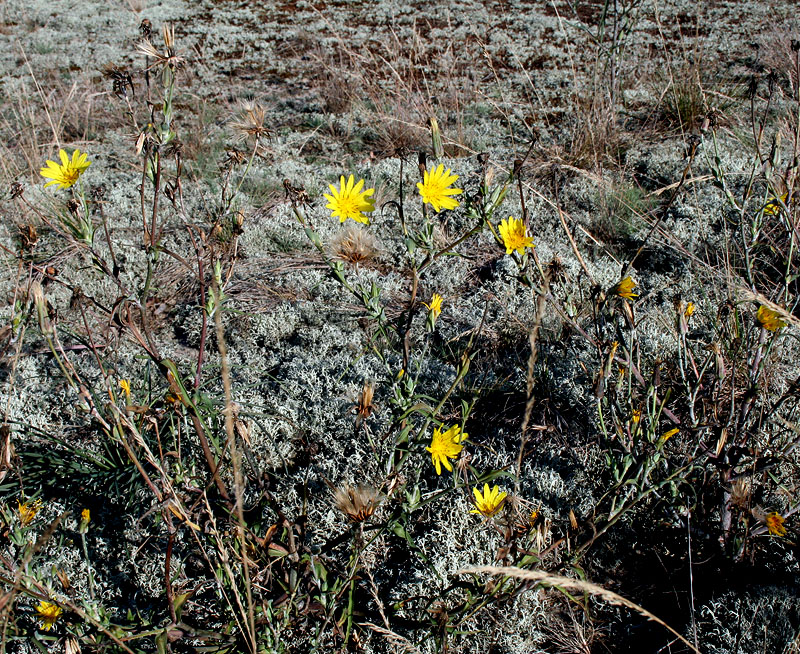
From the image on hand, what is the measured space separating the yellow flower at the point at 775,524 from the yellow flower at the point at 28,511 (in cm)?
196

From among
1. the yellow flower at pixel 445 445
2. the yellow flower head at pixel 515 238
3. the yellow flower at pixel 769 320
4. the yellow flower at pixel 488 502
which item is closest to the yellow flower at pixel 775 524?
the yellow flower at pixel 769 320

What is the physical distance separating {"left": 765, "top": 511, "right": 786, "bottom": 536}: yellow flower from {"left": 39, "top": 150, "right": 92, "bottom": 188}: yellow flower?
6.81ft

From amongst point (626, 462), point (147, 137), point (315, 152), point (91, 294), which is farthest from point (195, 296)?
point (626, 462)

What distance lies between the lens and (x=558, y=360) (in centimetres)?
222

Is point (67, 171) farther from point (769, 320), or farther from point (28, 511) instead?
point (769, 320)

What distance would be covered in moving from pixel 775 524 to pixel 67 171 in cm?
227

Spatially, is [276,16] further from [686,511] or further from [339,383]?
[686,511]

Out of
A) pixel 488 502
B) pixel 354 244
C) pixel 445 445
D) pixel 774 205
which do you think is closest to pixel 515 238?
pixel 445 445

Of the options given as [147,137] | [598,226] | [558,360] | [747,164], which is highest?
[147,137]

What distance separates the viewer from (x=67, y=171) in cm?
180

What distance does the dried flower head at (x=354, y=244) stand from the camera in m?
2.14

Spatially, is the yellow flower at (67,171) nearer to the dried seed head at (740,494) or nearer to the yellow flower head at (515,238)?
the yellow flower head at (515,238)

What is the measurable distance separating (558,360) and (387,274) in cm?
98

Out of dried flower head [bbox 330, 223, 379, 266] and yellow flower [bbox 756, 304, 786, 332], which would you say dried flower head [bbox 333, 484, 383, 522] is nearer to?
dried flower head [bbox 330, 223, 379, 266]
